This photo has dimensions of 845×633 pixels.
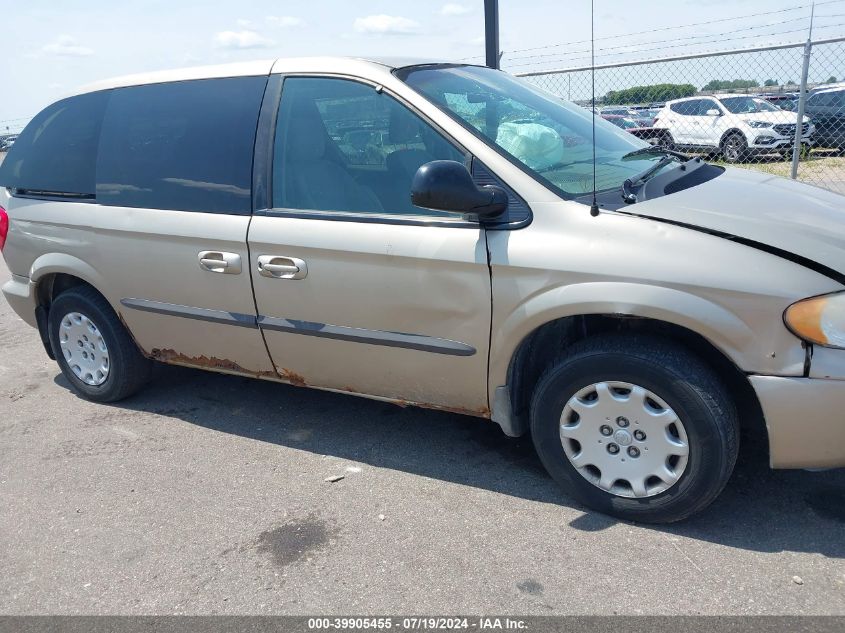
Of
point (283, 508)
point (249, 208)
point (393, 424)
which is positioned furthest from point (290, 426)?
point (249, 208)

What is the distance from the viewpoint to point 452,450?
12.5ft

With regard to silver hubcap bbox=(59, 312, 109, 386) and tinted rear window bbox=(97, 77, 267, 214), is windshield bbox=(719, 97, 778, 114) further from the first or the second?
silver hubcap bbox=(59, 312, 109, 386)

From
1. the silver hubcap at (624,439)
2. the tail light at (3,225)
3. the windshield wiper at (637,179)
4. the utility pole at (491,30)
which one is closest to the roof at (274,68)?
the tail light at (3,225)

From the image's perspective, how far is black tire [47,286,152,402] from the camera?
4.36 m

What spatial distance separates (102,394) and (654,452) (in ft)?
10.7

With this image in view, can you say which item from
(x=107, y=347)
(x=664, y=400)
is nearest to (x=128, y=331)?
(x=107, y=347)

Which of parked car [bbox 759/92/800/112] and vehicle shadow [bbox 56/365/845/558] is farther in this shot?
parked car [bbox 759/92/800/112]

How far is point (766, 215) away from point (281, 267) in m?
2.03

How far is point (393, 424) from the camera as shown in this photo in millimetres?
4133

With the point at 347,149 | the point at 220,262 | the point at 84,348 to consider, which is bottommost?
the point at 84,348

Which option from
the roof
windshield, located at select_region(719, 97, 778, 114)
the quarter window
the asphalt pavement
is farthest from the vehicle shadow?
windshield, located at select_region(719, 97, 778, 114)

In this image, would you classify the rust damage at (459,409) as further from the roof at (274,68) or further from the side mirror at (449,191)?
the roof at (274,68)

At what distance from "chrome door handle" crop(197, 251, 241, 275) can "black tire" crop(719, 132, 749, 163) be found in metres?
8.65

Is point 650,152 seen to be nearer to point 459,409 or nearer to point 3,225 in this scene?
point 459,409
